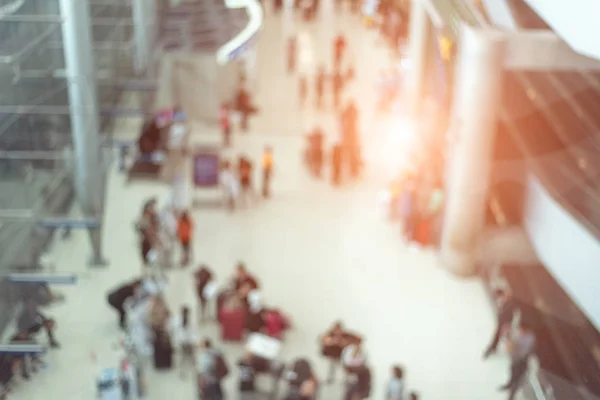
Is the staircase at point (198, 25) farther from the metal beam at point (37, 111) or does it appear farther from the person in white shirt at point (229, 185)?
the person in white shirt at point (229, 185)

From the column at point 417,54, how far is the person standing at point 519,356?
34.5 ft

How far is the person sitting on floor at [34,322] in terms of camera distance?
46.1 ft

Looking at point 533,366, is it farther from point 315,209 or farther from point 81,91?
point 81,91

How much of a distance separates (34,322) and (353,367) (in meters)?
4.56

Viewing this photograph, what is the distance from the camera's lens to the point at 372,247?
1833 centimetres

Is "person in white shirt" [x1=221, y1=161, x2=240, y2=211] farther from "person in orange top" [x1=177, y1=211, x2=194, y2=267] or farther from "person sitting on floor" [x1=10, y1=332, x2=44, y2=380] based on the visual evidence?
"person sitting on floor" [x1=10, y1=332, x2=44, y2=380]

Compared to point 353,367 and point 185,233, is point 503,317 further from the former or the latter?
point 185,233

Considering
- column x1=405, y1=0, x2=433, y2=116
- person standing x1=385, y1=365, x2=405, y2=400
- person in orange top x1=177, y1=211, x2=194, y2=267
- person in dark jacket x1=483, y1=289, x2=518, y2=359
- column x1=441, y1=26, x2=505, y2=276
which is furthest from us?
column x1=405, y1=0, x2=433, y2=116

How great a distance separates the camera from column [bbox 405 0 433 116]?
2291 cm

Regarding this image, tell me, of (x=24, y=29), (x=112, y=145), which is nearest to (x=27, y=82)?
(x=24, y=29)

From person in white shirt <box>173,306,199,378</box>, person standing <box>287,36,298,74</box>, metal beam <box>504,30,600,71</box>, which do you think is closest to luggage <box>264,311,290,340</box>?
person in white shirt <box>173,306,199,378</box>

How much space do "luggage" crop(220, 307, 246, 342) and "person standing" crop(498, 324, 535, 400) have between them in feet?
12.9

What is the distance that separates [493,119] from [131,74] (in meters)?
11.1

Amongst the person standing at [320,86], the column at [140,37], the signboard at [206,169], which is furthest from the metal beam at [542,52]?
the column at [140,37]
